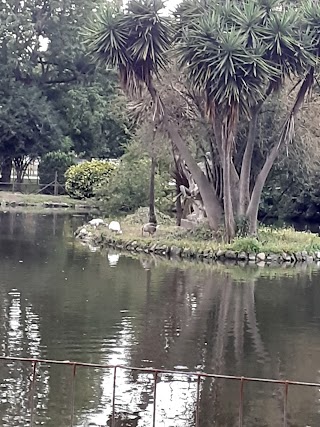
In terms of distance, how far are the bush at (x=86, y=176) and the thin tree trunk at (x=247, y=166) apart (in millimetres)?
20047

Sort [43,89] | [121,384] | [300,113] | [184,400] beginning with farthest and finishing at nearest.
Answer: [43,89] < [300,113] < [121,384] < [184,400]

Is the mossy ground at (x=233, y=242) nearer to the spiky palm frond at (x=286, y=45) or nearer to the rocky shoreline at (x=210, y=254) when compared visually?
the rocky shoreline at (x=210, y=254)

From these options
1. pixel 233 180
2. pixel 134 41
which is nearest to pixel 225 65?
pixel 134 41

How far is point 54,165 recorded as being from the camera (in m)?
51.8

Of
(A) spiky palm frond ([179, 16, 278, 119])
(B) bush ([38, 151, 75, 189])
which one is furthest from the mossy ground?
(B) bush ([38, 151, 75, 189])

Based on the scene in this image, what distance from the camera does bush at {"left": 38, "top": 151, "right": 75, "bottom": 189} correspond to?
51.6 m

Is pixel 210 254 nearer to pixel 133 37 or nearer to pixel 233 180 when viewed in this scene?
pixel 233 180

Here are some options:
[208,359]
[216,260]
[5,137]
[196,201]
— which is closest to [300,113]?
[196,201]

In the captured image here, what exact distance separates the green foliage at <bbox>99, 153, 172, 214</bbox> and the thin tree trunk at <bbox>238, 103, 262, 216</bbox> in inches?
375

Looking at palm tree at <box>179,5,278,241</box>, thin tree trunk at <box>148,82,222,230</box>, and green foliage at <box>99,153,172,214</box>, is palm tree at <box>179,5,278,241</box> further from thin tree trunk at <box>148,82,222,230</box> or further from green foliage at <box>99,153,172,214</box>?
green foliage at <box>99,153,172,214</box>

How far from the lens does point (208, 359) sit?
11.2 meters

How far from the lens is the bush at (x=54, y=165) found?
51.6m

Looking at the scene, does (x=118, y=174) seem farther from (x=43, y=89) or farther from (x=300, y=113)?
(x=43, y=89)

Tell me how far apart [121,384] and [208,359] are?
1.82 metres
